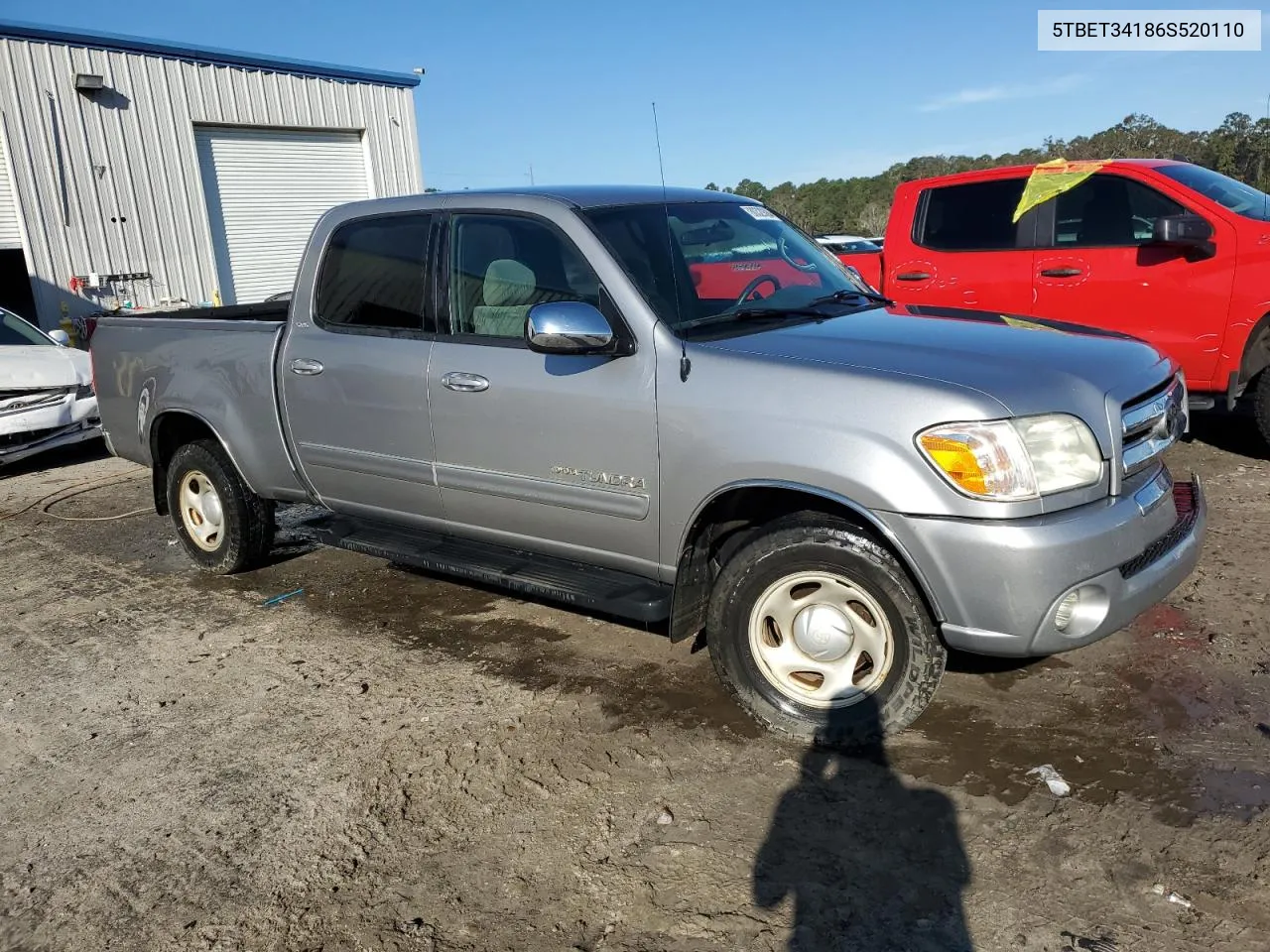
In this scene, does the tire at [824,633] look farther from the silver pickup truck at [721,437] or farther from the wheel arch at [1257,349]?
the wheel arch at [1257,349]

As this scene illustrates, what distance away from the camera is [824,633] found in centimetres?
342

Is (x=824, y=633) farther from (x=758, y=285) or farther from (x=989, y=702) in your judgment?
(x=758, y=285)

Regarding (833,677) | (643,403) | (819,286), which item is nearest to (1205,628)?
(833,677)

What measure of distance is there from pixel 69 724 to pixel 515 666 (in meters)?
1.78

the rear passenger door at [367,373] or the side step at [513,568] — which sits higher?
the rear passenger door at [367,373]

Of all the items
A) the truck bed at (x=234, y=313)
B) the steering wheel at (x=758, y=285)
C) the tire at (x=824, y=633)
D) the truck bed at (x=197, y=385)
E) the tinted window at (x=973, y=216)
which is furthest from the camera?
the tinted window at (x=973, y=216)

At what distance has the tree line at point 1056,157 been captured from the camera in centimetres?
1644

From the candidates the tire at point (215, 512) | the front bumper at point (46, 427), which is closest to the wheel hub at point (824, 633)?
the tire at point (215, 512)

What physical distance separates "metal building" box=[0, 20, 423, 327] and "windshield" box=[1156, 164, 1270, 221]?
14950 mm

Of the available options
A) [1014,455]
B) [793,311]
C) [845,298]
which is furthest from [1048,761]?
[845,298]

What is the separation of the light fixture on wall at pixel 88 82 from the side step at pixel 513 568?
13.9 meters

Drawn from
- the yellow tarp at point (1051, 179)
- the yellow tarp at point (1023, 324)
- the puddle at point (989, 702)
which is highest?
the yellow tarp at point (1051, 179)

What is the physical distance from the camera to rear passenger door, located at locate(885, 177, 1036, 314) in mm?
7230

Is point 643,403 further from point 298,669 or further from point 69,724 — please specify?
point 69,724
